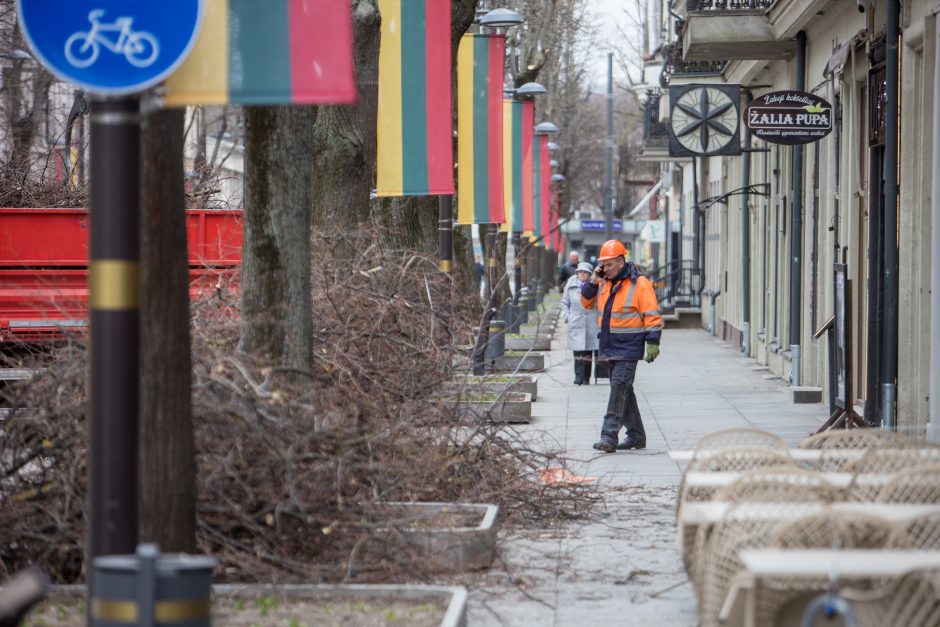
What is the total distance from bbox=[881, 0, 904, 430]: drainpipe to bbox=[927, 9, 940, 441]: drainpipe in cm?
45

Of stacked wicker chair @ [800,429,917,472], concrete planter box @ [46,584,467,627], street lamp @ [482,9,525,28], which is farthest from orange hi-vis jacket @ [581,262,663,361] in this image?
concrete planter box @ [46,584,467,627]

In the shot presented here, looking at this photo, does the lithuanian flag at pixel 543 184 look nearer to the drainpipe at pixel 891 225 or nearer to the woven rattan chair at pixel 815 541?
the drainpipe at pixel 891 225

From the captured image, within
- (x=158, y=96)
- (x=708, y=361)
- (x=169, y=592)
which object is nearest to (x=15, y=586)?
(x=169, y=592)

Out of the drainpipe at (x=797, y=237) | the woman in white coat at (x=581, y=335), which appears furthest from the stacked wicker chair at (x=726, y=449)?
the woman in white coat at (x=581, y=335)

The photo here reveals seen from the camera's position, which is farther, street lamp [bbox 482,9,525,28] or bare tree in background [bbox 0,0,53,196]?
bare tree in background [bbox 0,0,53,196]

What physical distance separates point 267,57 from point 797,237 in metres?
14.0

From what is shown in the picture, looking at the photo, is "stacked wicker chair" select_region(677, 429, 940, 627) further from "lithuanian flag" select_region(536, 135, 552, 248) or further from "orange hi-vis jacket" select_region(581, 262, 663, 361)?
"lithuanian flag" select_region(536, 135, 552, 248)

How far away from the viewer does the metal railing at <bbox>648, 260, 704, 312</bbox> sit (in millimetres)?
40938

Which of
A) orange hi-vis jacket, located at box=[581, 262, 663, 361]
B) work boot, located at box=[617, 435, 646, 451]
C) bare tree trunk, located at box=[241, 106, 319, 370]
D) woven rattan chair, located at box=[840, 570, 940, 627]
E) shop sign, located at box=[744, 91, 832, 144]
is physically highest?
shop sign, located at box=[744, 91, 832, 144]

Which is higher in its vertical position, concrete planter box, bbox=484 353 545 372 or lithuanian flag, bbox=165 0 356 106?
lithuanian flag, bbox=165 0 356 106

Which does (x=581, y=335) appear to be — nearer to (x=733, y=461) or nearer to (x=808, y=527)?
(x=733, y=461)

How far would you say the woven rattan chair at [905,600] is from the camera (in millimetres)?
4984

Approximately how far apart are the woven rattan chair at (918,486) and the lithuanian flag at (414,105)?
8325 mm

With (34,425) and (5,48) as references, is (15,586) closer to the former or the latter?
(34,425)
